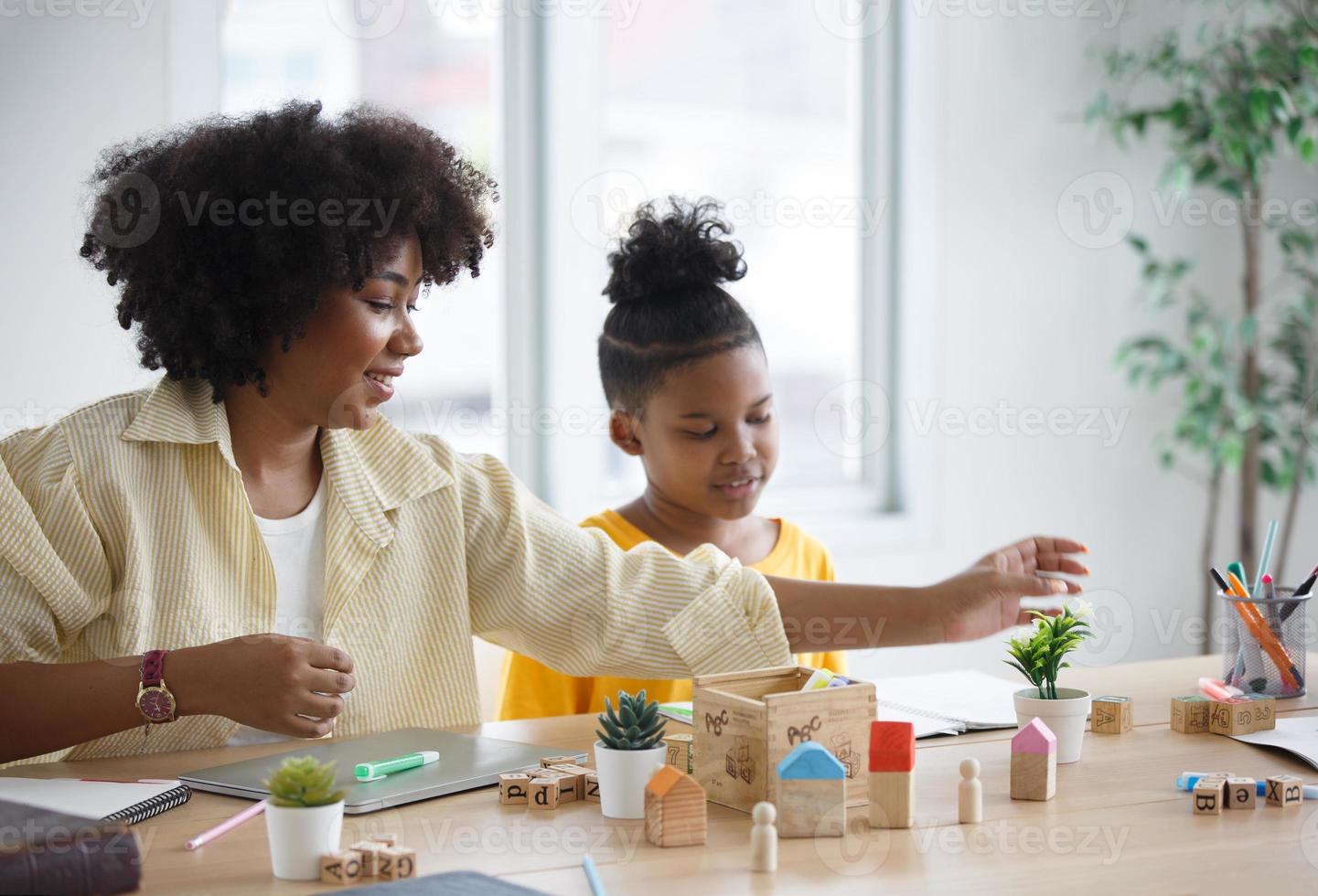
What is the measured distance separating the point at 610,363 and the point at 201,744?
863 millimetres

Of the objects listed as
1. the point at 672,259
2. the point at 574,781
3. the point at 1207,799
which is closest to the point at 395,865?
the point at 574,781

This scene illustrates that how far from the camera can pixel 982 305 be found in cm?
346

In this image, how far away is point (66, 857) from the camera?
78 cm

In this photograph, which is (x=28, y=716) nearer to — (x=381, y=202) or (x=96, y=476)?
(x=96, y=476)

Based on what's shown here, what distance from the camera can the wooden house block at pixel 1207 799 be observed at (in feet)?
3.55

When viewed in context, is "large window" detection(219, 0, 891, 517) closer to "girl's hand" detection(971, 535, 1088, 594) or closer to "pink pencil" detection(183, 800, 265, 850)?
"girl's hand" detection(971, 535, 1088, 594)

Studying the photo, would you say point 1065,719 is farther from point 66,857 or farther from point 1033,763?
point 66,857

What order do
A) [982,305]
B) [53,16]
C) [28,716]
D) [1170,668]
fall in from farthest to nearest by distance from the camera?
[982,305], [53,16], [1170,668], [28,716]

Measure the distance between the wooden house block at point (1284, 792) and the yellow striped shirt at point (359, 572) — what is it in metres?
0.51

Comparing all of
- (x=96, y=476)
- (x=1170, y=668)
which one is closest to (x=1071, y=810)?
(x=1170, y=668)

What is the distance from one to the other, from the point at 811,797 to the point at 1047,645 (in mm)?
392

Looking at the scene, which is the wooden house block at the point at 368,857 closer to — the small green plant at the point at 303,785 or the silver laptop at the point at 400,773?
the small green plant at the point at 303,785

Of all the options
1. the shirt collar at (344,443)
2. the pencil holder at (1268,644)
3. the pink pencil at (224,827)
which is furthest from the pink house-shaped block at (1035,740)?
the shirt collar at (344,443)

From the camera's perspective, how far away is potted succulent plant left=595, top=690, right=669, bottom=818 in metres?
1.06
